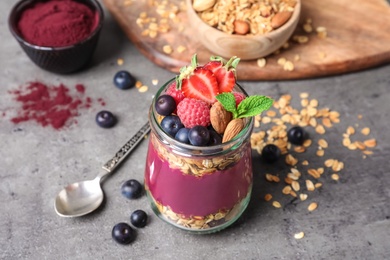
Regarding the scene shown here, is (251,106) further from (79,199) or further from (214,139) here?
(79,199)

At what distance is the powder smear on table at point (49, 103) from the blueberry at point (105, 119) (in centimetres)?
6

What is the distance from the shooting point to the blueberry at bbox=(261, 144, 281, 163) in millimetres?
1320

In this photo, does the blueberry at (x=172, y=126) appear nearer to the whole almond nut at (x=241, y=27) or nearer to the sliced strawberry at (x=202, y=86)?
the sliced strawberry at (x=202, y=86)

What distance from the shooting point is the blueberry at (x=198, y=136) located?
3.26 ft

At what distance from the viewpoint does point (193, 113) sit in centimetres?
101

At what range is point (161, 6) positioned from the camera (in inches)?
65.2

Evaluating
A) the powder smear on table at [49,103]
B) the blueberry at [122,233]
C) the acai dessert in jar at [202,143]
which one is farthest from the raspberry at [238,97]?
the powder smear on table at [49,103]

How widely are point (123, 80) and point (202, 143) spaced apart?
0.54m

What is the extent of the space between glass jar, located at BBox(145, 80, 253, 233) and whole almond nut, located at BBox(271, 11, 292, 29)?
401mm

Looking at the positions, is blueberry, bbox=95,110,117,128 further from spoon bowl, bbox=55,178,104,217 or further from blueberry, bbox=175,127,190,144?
blueberry, bbox=175,127,190,144

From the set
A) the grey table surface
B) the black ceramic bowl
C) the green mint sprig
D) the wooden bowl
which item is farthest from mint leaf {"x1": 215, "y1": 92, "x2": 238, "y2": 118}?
the black ceramic bowl

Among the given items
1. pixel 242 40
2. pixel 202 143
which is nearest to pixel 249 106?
pixel 202 143

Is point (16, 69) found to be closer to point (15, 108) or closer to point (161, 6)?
point (15, 108)

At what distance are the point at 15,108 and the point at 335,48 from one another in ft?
2.82
